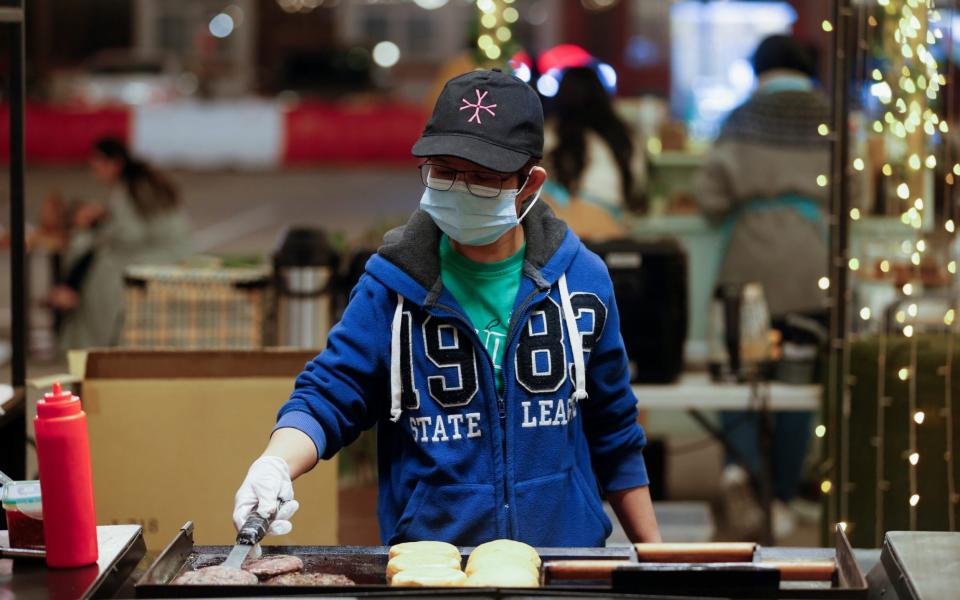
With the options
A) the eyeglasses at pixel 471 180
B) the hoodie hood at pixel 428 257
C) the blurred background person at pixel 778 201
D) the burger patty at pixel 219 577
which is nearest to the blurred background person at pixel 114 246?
the blurred background person at pixel 778 201

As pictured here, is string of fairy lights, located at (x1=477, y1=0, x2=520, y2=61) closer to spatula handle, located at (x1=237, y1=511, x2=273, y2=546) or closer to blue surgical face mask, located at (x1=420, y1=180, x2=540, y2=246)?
blue surgical face mask, located at (x1=420, y1=180, x2=540, y2=246)

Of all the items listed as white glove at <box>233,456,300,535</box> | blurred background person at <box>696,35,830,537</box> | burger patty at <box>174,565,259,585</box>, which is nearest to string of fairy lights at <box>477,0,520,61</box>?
blurred background person at <box>696,35,830,537</box>

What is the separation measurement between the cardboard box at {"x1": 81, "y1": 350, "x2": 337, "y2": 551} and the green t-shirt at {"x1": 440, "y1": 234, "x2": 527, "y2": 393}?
49.1 inches

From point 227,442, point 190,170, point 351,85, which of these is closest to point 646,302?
point 227,442

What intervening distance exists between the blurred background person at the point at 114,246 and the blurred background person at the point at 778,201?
322 centimetres

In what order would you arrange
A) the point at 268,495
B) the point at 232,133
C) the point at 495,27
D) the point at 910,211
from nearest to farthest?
the point at 268,495 → the point at 910,211 → the point at 495,27 → the point at 232,133

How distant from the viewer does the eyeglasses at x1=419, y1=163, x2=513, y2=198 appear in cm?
235

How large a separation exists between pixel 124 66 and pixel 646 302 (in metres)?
18.8

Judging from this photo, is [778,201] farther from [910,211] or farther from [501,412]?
[501,412]

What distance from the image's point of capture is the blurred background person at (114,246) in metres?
7.11

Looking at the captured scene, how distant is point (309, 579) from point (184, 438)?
170 cm

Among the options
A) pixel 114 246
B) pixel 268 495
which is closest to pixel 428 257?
pixel 268 495

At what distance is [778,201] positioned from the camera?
521 cm

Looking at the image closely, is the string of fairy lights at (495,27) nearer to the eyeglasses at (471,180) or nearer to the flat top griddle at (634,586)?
the eyeglasses at (471,180)
